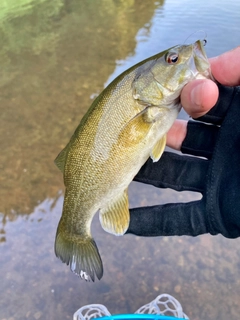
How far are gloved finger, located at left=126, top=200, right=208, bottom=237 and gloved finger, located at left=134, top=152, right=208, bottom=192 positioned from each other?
0.14 m

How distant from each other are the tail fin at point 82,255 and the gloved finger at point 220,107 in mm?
982

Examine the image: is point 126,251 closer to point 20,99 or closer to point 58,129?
point 58,129

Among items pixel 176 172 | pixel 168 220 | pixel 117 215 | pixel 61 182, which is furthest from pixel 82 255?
pixel 61 182

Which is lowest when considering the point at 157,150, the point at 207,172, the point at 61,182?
the point at 61,182

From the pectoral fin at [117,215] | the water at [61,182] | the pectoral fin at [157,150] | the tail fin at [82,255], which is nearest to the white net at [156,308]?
the water at [61,182]

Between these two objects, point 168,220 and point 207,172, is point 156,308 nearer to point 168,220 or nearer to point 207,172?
point 168,220

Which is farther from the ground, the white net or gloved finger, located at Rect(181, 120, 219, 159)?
gloved finger, located at Rect(181, 120, 219, 159)

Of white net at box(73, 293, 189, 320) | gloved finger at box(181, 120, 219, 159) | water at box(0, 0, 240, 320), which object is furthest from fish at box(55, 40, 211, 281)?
water at box(0, 0, 240, 320)

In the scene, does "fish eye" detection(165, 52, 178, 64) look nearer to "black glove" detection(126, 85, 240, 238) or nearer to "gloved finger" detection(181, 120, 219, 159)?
"black glove" detection(126, 85, 240, 238)

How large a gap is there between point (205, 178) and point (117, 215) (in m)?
0.60

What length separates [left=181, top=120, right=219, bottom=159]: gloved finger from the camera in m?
2.17

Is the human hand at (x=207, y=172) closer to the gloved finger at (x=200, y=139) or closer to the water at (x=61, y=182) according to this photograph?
the gloved finger at (x=200, y=139)

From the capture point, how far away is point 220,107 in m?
2.04

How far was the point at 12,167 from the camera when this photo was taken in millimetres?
3938
